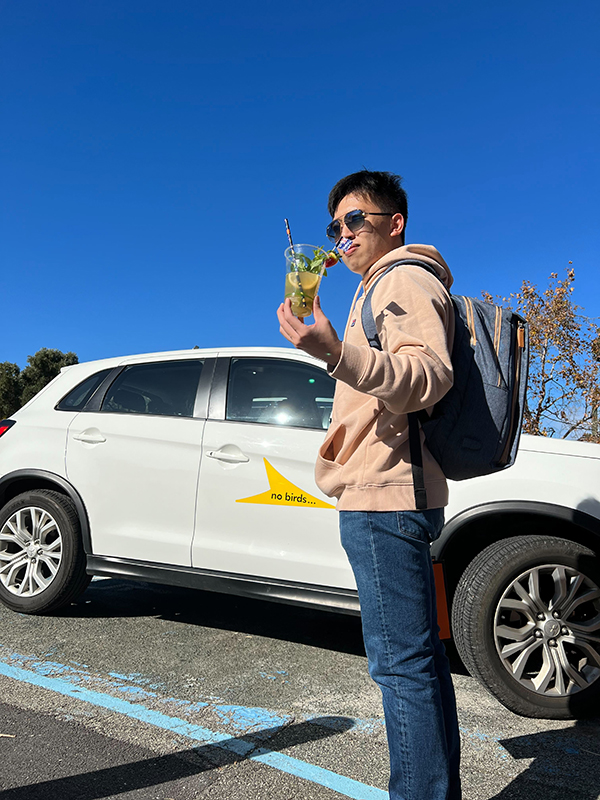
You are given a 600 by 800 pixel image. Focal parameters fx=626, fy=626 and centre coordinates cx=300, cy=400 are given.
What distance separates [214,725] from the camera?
259 cm

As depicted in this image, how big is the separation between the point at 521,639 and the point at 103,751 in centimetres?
185

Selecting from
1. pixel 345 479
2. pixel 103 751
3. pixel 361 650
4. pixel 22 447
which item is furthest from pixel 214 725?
pixel 22 447

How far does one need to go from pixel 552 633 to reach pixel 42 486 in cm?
329

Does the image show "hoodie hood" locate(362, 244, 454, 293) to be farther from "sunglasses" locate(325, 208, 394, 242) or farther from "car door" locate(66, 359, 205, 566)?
"car door" locate(66, 359, 205, 566)

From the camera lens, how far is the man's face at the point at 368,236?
1806mm

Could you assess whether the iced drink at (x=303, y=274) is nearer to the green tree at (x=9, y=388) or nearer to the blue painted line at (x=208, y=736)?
the blue painted line at (x=208, y=736)

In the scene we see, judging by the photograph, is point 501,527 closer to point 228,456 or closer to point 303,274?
point 228,456

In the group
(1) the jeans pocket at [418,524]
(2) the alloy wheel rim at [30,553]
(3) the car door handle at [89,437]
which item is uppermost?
(3) the car door handle at [89,437]

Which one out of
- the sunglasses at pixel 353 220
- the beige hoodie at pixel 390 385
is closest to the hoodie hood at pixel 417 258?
the beige hoodie at pixel 390 385

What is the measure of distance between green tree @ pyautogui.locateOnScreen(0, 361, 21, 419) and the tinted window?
131 ft

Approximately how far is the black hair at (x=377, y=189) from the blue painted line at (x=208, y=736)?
186 centimetres

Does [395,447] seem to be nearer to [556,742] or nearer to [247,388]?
[556,742]

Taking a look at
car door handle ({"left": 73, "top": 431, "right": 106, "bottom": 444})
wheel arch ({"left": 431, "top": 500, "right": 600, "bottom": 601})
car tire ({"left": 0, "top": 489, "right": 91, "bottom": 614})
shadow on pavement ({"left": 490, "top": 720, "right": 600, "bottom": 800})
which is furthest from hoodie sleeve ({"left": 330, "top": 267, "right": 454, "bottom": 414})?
car tire ({"left": 0, "top": 489, "right": 91, "bottom": 614})

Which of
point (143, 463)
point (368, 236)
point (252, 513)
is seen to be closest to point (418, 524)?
point (368, 236)
